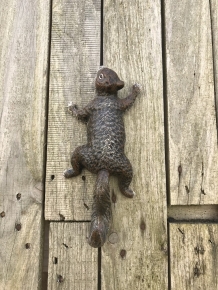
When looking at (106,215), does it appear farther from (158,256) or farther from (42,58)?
(42,58)

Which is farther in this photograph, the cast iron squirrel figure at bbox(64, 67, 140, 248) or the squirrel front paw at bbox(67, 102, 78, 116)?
the squirrel front paw at bbox(67, 102, 78, 116)

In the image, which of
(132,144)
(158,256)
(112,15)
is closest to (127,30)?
(112,15)

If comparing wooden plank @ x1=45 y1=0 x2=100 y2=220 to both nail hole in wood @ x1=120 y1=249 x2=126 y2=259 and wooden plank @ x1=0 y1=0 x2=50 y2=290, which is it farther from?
nail hole in wood @ x1=120 y1=249 x2=126 y2=259

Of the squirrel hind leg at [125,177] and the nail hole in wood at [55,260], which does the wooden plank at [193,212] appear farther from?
the nail hole in wood at [55,260]

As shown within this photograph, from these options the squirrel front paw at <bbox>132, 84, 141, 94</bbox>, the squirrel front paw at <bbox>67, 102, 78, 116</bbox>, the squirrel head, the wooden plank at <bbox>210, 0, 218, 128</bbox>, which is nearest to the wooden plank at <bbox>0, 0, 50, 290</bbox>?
the squirrel front paw at <bbox>67, 102, 78, 116</bbox>

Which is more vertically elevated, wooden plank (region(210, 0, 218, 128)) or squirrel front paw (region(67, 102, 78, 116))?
wooden plank (region(210, 0, 218, 128))

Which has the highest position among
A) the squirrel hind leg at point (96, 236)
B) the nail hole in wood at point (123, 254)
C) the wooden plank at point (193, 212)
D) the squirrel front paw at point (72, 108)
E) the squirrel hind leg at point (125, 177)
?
the squirrel front paw at point (72, 108)

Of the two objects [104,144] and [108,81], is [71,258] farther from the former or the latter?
[108,81]

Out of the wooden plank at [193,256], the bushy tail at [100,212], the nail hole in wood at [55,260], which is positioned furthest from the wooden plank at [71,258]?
the wooden plank at [193,256]
